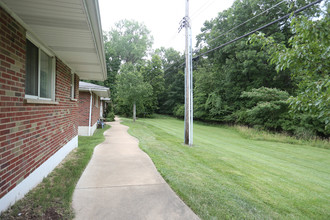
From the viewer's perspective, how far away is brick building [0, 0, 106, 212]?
2.38m

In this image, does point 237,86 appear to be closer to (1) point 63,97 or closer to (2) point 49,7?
(1) point 63,97

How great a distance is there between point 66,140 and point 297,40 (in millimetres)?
6060

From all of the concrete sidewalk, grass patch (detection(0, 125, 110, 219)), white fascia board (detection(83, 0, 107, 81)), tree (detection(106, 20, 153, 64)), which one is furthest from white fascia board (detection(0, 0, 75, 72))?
tree (detection(106, 20, 153, 64))

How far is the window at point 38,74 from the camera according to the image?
3188 millimetres

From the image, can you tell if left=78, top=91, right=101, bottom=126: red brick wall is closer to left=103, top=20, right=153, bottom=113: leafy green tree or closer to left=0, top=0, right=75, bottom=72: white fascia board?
left=0, top=0, right=75, bottom=72: white fascia board

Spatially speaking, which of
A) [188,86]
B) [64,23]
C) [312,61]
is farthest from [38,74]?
[188,86]

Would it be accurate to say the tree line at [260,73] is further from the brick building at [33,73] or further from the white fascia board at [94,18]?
the brick building at [33,73]

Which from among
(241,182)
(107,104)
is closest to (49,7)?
(241,182)

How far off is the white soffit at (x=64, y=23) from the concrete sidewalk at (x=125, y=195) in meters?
2.77

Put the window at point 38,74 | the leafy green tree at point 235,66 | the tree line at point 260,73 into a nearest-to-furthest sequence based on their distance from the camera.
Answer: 1. the tree line at point 260,73
2. the window at point 38,74
3. the leafy green tree at point 235,66

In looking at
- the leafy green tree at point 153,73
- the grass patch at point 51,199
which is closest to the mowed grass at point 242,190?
the grass patch at point 51,199

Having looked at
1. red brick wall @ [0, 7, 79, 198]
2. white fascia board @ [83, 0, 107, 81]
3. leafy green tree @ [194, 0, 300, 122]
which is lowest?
red brick wall @ [0, 7, 79, 198]

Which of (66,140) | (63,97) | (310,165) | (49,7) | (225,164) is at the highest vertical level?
(49,7)

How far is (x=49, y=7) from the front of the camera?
7.69ft
